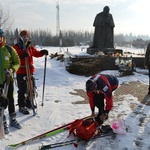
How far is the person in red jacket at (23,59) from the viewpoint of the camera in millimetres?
5330

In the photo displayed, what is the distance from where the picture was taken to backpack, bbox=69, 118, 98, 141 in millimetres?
4203

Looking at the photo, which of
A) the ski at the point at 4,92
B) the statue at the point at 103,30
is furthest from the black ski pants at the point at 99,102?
the statue at the point at 103,30

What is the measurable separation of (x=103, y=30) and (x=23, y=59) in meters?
12.9

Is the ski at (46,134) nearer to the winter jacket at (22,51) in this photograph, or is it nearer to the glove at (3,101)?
the glove at (3,101)

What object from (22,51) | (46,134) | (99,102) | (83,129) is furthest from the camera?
(22,51)

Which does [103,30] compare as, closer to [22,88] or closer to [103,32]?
[103,32]

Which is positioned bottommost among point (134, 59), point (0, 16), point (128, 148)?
point (128, 148)

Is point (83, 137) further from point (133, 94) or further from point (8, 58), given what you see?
point (133, 94)

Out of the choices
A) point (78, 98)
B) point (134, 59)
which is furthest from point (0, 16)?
point (78, 98)

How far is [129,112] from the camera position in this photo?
6.15 m

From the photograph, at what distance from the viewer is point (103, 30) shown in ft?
57.6

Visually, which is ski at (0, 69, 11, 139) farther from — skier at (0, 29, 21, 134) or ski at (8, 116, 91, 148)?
ski at (8, 116, 91, 148)

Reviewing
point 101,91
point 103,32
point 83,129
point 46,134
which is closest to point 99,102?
point 101,91

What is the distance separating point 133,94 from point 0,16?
23293 millimetres
